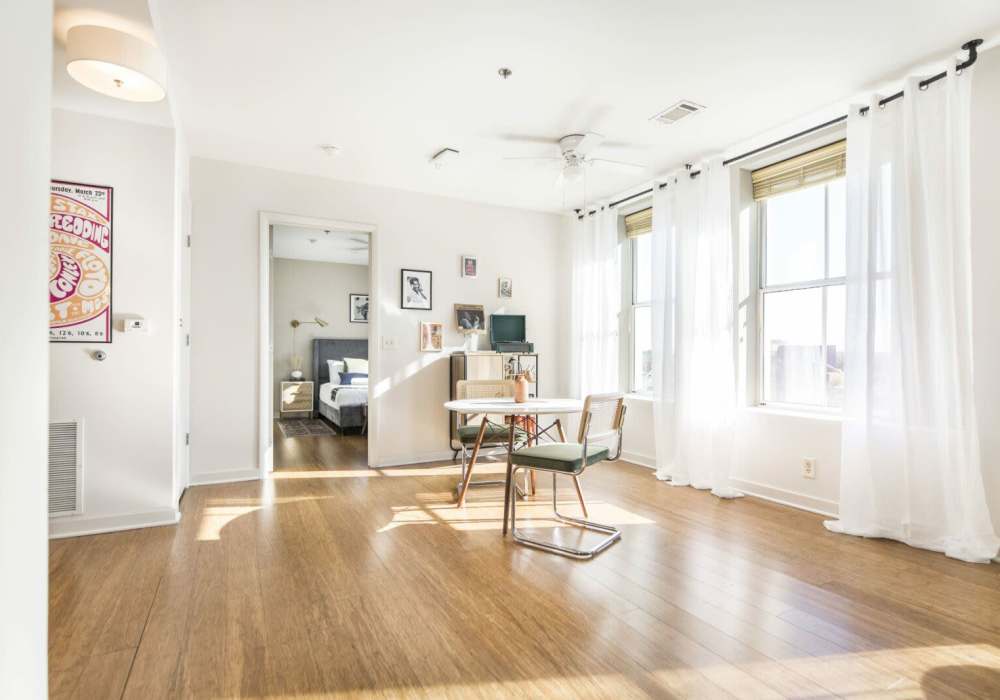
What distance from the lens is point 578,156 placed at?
3869mm

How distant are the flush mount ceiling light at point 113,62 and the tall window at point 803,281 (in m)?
4.03

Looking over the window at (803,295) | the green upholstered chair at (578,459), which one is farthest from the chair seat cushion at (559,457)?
the window at (803,295)

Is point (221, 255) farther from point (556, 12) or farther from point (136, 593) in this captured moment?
point (556, 12)

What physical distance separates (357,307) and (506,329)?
440cm

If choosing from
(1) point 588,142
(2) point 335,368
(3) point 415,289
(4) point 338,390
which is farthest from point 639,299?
(2) point 335,368

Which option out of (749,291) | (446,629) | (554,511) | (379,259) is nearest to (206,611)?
(446,629)

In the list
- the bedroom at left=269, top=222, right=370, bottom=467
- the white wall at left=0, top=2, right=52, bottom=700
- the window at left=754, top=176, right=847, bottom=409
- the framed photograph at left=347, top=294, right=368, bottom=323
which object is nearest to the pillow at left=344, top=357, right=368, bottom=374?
the bedroom at left=269, top=222, right=370, bottom=467

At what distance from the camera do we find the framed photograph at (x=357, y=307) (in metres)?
9.11

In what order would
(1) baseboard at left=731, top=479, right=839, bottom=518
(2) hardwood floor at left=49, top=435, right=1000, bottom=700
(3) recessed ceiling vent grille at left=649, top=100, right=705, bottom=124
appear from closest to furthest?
1. (2) hardwood floor at left=49, top=435, right=1000, bottom=700
2. (3) recessed ceiling vent grille at left=649, top=100, right=705, bottom=124
3. (1) baseboard at left=731, top=479, right=839, bottom=518

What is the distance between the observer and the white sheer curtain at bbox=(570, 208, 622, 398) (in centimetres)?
534

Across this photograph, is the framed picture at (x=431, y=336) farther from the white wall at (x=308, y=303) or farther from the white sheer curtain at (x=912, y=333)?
the white wall at (x=308, y=303)

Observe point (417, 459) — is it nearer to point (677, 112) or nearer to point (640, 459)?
point (640, 459)

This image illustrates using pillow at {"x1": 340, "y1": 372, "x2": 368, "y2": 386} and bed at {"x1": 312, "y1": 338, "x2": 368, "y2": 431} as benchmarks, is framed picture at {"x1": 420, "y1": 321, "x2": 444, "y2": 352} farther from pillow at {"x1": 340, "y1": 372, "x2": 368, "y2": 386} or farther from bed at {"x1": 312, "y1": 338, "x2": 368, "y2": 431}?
pillow at {"x1": 340, "y1": 372, "x2": 368, "y2": 386}

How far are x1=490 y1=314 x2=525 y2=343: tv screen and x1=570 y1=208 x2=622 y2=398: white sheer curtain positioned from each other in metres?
0.60
